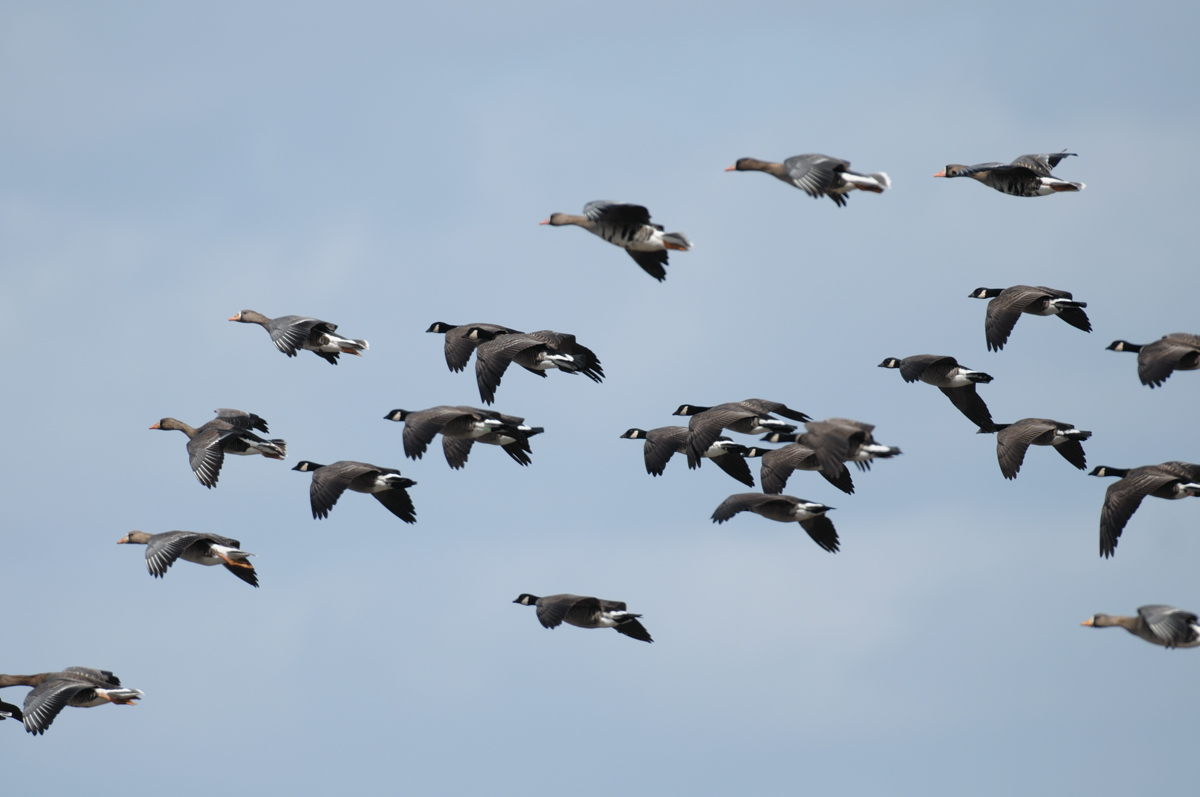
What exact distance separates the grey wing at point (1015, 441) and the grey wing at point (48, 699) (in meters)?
17.9

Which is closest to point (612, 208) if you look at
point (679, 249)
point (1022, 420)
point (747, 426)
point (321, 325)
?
point (679, 249)

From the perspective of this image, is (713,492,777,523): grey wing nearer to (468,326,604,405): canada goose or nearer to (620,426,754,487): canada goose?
(620,426,754,487): canada goose

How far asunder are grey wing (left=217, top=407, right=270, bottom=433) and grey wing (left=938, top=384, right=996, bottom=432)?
14.4 m

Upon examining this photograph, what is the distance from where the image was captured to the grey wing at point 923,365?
110 feet

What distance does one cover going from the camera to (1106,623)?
29641 mm

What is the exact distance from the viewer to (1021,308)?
32906mm

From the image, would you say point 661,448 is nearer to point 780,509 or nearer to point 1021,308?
point 780,509

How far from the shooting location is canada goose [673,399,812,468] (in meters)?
30.7

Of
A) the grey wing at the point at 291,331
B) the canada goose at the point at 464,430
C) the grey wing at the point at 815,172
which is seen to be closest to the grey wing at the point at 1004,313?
the grey wing at the point at 815,172

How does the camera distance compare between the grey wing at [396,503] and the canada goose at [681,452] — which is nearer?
the grey wing at [396,503]

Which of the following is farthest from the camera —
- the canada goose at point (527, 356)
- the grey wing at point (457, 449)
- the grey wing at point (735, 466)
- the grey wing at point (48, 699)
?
the grey wing at point (735, 466)

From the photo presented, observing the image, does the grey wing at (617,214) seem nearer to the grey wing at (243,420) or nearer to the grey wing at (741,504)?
the grey wing at (741,504)

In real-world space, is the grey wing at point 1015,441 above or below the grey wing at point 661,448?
above

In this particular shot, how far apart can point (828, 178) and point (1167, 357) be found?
7.35 metres
